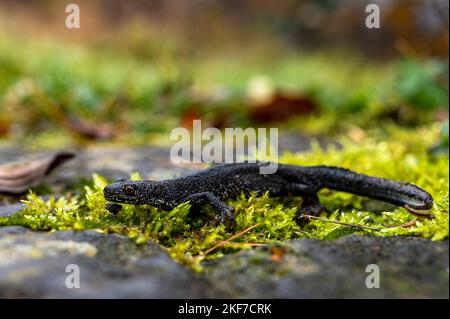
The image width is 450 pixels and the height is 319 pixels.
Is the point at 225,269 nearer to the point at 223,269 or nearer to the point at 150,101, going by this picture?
the point at 223,269

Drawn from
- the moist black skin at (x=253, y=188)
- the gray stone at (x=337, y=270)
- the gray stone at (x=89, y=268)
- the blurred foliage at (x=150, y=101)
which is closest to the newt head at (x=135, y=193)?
the moist black skin at (x=253, y=188)

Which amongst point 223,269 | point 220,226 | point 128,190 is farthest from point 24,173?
point 223,269

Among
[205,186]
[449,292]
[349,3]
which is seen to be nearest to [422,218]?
[449,292]

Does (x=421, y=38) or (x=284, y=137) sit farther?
(x=421, y=38)

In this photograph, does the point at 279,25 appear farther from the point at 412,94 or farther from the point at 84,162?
the point at 84,162

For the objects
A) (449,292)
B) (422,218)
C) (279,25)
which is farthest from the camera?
(279,25)

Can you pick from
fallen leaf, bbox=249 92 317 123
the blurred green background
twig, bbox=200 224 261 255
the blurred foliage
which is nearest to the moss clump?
twig, bbox=200 224 261 255
